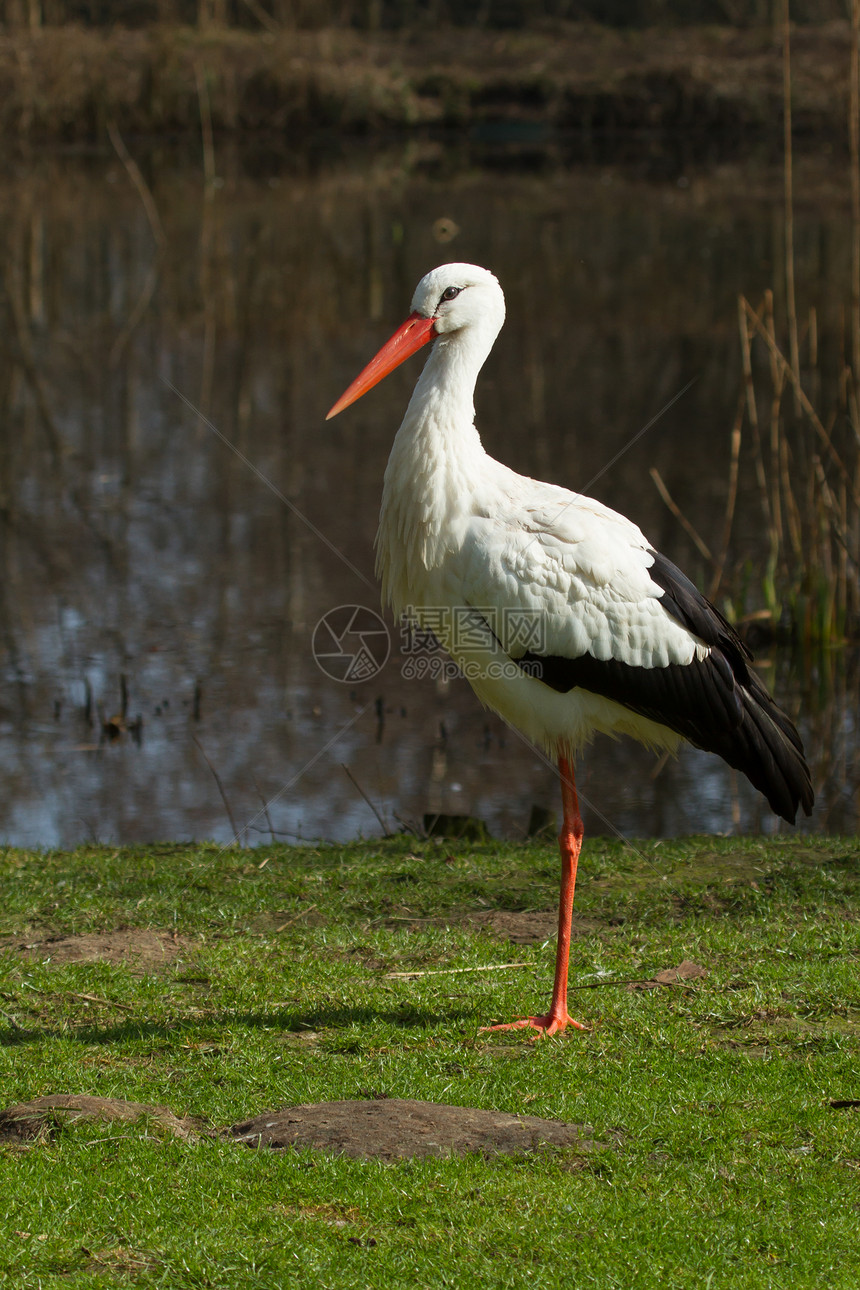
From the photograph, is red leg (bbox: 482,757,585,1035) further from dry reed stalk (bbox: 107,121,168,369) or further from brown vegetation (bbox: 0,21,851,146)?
brown vegetation (bbox: 0,21,851,146)

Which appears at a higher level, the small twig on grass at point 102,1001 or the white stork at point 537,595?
the white stork at point 537,595

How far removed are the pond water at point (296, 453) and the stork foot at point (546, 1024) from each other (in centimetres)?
306

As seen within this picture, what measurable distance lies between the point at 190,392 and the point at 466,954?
11897mm

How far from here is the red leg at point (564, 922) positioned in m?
4.39

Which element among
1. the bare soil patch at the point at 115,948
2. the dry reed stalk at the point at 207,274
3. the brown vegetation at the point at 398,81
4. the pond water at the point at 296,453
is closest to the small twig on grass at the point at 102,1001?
the bare soil patch at the point at 115,948

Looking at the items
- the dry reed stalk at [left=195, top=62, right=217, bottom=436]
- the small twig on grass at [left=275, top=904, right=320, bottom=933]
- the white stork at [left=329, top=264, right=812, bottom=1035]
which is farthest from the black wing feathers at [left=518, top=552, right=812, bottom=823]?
the dry reed stalk at [left=195, top=62, right=217, bottom=436]

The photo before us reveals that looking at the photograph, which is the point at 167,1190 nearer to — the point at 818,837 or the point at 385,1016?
the point at 385,1016

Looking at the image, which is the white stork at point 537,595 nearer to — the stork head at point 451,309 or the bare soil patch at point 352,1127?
the stork head at point 451,309

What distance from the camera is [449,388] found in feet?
15.5

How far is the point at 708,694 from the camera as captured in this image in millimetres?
4848

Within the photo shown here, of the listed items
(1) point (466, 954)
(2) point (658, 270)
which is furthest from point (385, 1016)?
(2) point (658, 270)

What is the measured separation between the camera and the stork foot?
172 inches

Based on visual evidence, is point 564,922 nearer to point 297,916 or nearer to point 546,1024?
point 546,1024

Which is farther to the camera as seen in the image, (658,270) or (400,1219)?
(658,270)
